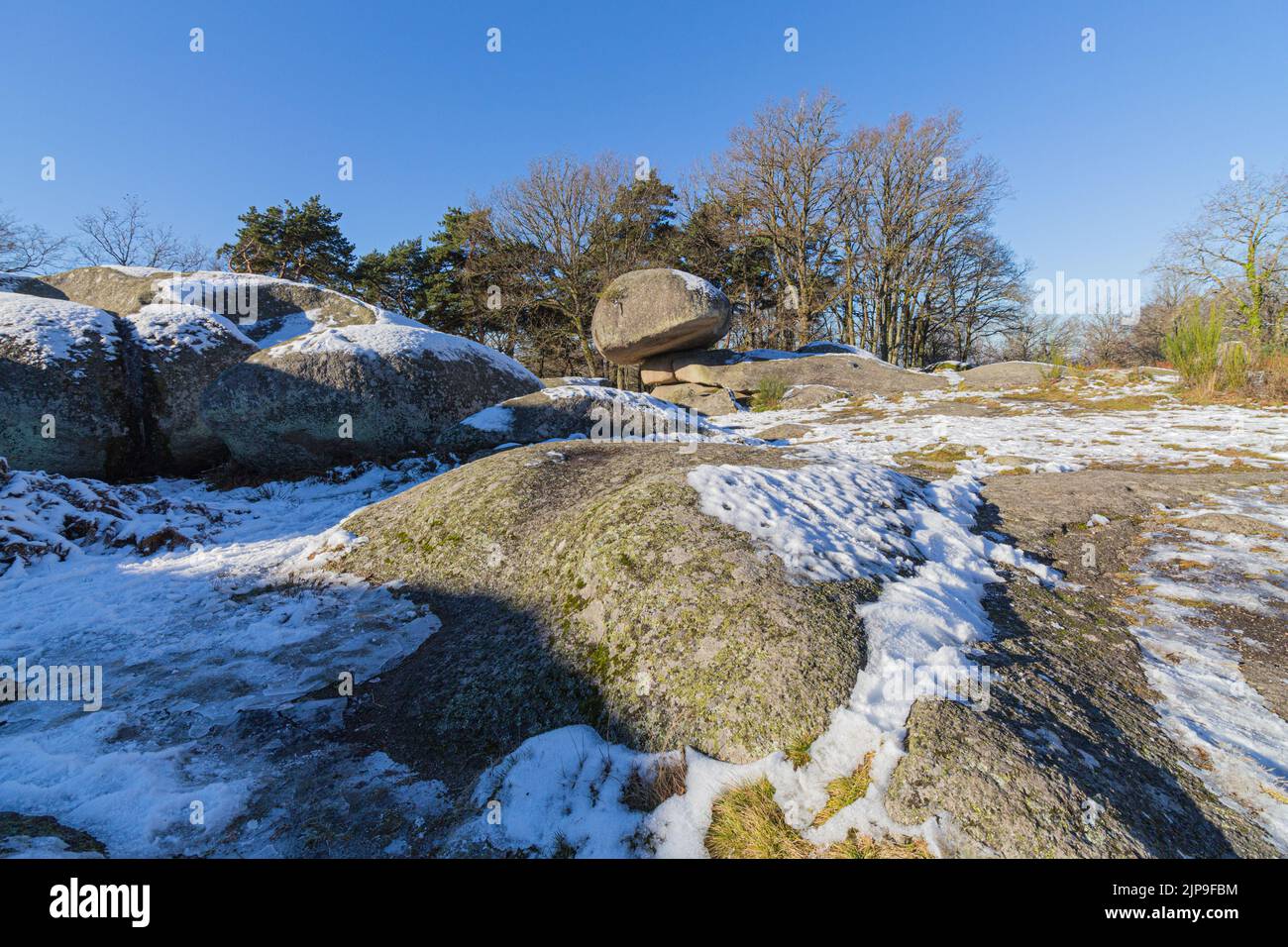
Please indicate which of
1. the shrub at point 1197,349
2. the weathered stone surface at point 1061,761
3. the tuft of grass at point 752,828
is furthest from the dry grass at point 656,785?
the shrub at point 1197,349

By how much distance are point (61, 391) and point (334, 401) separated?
3.14 m

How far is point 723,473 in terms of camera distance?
3.36 meters

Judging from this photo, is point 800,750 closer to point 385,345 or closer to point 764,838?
point 764,838

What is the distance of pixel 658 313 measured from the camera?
1570 centimetres

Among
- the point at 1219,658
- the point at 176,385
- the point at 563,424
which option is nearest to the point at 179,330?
the point at 176,385

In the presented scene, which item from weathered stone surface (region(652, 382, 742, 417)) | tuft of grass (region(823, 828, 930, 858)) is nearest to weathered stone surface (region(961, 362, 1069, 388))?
weathered stone surface (region(652, 382, 742, 417))

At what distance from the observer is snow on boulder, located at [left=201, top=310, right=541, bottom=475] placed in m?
6.66

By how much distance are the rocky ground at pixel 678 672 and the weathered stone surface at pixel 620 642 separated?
14 mm

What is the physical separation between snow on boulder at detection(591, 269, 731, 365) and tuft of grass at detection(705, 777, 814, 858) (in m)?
14.8

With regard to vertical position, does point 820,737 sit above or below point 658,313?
below

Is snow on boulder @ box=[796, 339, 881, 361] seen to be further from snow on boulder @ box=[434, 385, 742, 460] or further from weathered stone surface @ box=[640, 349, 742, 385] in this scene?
snow on boulder @ box=[434, 385, 742, 460]

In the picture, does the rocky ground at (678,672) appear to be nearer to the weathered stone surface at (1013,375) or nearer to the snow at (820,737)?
the snow at (820,737)
